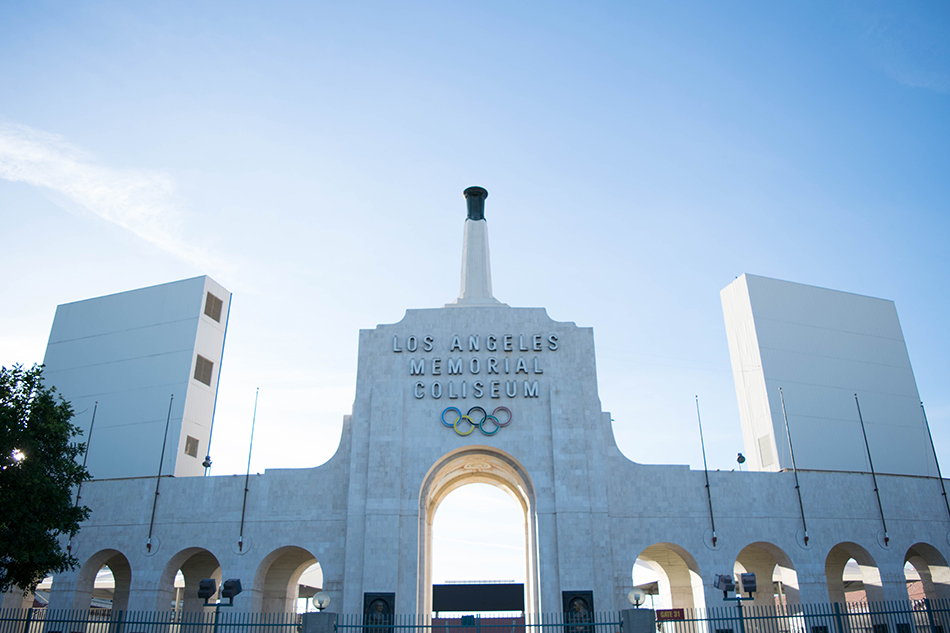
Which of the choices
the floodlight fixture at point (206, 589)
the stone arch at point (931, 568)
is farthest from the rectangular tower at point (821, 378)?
the floodlight fixture at point (206, 589)

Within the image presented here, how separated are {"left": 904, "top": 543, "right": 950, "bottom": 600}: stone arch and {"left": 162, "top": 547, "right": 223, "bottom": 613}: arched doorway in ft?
140

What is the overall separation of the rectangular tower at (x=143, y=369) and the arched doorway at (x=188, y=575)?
604cm

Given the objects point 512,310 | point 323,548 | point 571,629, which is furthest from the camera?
point 512,310

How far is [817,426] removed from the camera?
47688 mm

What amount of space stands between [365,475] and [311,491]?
11.1 feet

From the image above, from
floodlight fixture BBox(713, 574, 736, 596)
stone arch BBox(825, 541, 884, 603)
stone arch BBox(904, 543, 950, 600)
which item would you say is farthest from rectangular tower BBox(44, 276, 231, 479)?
stone arch BBox(904, 543, 950, 600)

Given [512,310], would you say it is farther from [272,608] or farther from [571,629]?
[272,608]

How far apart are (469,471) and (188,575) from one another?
20.2m

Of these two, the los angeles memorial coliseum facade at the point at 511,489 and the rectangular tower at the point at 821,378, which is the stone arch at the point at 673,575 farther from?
the rectangular tower at the point at 821,378

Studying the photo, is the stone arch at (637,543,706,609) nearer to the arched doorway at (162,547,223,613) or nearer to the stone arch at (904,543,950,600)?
the stone arch at (904,543,950,600)

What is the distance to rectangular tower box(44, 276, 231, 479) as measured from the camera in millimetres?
46188

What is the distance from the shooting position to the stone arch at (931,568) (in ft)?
131

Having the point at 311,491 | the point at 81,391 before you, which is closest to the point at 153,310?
the point at 81,391

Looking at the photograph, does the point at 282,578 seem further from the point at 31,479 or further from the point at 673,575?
the point at 673,575
